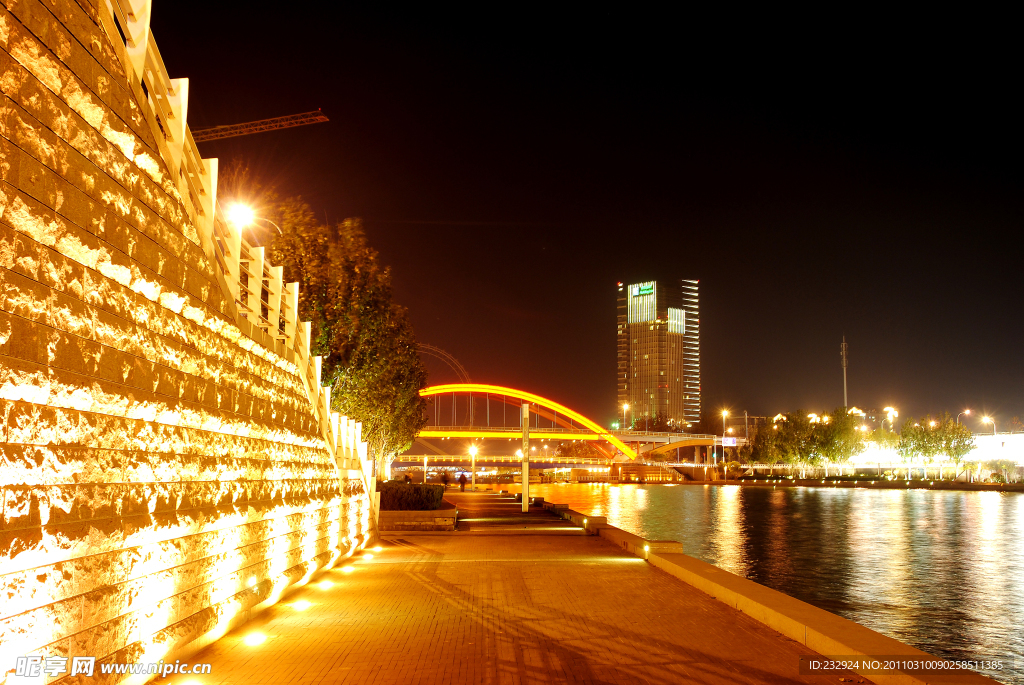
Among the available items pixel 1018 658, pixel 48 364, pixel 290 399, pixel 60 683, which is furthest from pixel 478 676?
pixel 1018 658

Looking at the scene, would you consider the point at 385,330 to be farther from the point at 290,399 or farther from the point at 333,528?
the point at 290,399

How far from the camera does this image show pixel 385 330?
83.8 feet

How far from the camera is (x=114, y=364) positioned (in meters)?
5.65

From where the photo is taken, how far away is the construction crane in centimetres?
7981

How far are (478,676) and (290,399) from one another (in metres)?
5.99

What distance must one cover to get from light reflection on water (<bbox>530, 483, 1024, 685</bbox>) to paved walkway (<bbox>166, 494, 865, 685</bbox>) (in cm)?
372

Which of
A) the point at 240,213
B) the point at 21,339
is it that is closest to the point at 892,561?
the point at 240,213

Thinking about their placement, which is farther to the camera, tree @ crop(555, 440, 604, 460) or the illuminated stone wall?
tree @ crop(555, 440, 604, 460)

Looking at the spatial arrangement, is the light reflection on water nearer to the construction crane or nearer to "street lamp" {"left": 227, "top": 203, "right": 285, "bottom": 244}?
"street lamp" {"left": 227, "top": 203, "right": 285, "bottom": 244}

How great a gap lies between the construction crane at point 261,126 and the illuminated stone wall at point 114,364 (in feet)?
254

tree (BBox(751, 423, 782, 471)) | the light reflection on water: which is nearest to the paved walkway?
the light reflection on water

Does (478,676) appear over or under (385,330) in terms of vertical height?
under

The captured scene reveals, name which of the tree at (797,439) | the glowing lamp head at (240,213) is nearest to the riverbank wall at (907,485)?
the tree at (797,439)

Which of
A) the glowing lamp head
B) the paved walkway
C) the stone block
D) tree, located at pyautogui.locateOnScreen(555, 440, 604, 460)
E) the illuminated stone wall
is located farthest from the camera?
tree, located at pyautogui.locateOnScreen(555, 440, 604, 460)
